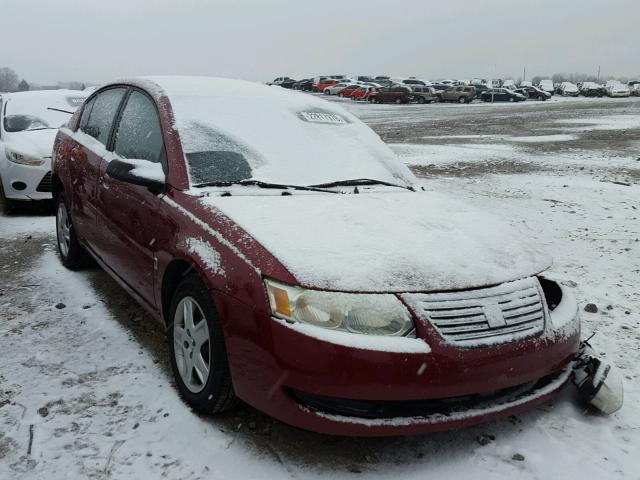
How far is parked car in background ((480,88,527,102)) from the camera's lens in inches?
1907

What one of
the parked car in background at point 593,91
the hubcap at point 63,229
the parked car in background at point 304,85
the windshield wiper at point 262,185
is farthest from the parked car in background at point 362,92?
the windshield wiper at point 262,185

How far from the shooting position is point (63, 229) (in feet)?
17.1

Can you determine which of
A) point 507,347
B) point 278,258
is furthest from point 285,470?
point 507,347

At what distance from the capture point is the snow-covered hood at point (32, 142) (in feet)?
23.6

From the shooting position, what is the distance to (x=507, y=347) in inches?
97.1

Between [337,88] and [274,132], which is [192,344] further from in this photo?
[337,88]

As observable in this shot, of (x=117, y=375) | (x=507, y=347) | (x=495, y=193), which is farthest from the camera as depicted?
(x=495, y=193)

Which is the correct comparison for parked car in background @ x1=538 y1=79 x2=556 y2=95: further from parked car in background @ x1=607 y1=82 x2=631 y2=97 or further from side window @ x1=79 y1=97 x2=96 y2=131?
side window @ x1=79 y1=97 x2=96 y2=131

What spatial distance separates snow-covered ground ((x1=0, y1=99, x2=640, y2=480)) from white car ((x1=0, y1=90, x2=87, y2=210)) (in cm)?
227

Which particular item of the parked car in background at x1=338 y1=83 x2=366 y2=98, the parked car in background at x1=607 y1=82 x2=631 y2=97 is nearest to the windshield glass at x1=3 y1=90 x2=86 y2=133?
the parked car in background at x1=338 y1=83 x2=366 y2=98

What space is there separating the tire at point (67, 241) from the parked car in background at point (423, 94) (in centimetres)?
4299

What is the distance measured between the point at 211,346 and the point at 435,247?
43.9 inches

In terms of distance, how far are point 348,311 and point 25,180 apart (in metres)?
6.05

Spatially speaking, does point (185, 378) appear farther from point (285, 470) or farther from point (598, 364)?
point (598, 364)
